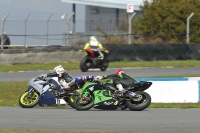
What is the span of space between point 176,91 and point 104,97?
348cm

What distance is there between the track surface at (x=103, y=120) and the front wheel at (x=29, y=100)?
0.63 meters

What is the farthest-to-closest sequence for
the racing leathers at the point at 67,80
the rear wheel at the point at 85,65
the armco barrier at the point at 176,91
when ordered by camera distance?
the rear wheel at the point at 85,65, the armco barrier at the point at 176,91, the racing leathers at the point at 67,80

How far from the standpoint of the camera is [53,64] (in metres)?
26.2

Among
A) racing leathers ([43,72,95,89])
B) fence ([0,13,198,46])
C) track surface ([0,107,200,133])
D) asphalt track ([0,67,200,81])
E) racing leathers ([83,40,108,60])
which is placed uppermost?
fence ([0,13,198,46])

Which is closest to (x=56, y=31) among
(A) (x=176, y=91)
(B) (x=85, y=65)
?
(B) (x=85, y=65)

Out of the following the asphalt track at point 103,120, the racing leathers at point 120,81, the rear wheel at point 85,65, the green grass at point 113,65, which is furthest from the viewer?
the green grass at point 113,65

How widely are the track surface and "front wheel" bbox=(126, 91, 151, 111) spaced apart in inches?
5.3

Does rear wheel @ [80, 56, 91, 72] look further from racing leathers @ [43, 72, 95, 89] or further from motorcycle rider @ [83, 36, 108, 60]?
racing leathers @ [43, 72, 95, 89]

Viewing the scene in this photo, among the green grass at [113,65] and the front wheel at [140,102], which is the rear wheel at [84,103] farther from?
the green grass at [113,65]

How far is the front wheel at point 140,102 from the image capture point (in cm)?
1227

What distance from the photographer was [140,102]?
487 inches

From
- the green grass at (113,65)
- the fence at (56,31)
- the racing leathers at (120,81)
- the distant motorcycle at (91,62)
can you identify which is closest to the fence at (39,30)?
the fence at (56,31)

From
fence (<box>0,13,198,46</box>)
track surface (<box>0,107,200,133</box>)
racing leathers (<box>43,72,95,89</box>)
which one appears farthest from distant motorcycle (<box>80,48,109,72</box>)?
track surface (<box>0,107,200,133</box>)

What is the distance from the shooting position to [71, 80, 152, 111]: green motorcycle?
12562mm
